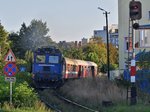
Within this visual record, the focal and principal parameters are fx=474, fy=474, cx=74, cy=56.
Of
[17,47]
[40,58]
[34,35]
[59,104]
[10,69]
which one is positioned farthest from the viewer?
[34,35]

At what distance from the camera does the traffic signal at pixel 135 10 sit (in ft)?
72.6

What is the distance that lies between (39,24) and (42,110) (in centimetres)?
11366

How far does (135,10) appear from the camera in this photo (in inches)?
874

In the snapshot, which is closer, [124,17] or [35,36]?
[124,17]

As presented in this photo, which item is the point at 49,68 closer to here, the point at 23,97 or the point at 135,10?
the point at 23,97

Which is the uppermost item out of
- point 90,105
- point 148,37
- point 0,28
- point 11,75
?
point 0,28

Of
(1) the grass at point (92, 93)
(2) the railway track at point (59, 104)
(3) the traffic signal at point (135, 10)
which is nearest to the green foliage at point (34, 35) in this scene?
(1) the grass at point (92, 93)

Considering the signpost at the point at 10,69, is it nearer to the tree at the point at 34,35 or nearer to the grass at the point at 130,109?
the grass at the point at 130,109

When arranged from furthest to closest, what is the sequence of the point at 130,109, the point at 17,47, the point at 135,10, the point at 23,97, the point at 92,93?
the point at 17,47
the point at 92,93
the point at 23,97
the point at 135,10
the point at 130,109

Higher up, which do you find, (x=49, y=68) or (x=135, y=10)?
(x=135, y=10)

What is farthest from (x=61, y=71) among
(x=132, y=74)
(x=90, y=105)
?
(x=132, y=74)

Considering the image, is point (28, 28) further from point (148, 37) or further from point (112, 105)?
point (112, 105)

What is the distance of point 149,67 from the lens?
1224 inches

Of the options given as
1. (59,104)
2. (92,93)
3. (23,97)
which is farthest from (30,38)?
(23,97)
